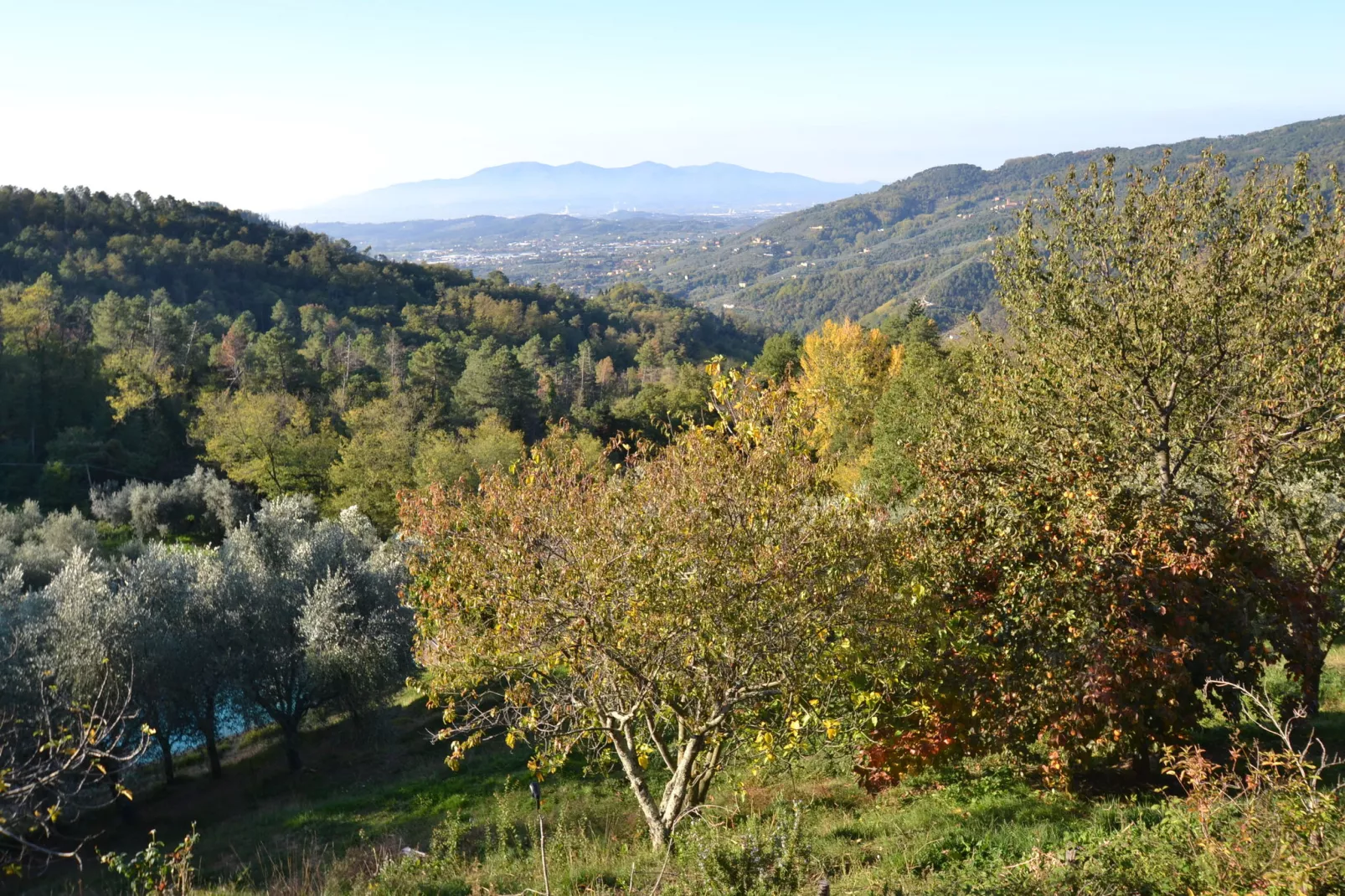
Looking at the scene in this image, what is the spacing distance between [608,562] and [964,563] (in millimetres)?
4435

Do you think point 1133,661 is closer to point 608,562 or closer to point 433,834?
point 608,562

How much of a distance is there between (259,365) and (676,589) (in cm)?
5890

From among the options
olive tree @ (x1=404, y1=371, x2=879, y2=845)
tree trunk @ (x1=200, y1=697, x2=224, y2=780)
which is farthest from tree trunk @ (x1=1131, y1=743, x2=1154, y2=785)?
tree trunk @ (x1=200, y1=697, x2=224, y2=780)

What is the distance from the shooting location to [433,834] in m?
11.6

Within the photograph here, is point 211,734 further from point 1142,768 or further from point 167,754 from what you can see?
point 1142,768

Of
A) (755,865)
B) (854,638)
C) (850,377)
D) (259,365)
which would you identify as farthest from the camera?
(259,365)

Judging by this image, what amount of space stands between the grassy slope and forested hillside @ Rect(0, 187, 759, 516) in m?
21.4

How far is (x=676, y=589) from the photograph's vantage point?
6.80m

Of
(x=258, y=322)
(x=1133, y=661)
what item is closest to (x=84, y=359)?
(x=258, y=322)

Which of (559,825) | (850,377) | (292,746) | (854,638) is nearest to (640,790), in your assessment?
(559,825)

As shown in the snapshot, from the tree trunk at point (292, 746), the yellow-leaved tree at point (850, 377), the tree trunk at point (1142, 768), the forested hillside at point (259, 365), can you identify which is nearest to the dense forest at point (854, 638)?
the tree trunk at point (1142, 768)

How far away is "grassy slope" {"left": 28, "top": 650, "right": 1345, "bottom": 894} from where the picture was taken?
719 cm

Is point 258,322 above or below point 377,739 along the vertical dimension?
above

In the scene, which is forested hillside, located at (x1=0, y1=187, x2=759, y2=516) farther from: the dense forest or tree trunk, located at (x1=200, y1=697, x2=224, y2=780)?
the dense forest
